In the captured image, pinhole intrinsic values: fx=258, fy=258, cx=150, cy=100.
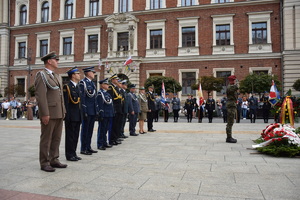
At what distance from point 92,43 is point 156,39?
7680 millimetres

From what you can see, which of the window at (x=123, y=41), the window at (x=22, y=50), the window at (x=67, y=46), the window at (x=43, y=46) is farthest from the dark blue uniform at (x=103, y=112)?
the window at (x=22, y=50)

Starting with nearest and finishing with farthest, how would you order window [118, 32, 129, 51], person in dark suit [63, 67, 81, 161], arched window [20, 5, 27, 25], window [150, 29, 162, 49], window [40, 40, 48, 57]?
person in dark suit [63, 67, 81, 161] → window [150, 29, 162, 49] → window [118, 32, 129, 51] → window [40, 40, 48, 57] → arched window [20, 5, 27, 25]

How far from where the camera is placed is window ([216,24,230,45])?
25230 millimetres

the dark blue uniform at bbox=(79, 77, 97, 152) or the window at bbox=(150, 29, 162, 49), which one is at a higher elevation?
the window at bbox=(150, 29, 162, 49)

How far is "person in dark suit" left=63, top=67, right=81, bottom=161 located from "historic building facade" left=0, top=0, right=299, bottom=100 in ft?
69.8

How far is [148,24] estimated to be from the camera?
27.4 meters

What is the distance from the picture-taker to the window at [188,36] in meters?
26.2

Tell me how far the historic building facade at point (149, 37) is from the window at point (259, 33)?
0.09 m

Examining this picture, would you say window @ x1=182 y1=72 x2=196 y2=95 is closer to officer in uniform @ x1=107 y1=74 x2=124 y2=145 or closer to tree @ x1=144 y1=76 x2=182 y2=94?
tree @ x1=144 y1=76 x2=182 y2=94

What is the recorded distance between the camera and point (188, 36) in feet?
86.5

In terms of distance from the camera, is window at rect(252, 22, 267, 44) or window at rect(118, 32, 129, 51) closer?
window at rect(252, 22, 267, 44)

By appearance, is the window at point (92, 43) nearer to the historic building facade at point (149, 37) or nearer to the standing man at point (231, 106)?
the historic building facade at point (149, 37)

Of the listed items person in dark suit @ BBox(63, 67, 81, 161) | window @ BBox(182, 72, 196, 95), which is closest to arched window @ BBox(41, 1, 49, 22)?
window @ BBox(182, 72, 196, 95)

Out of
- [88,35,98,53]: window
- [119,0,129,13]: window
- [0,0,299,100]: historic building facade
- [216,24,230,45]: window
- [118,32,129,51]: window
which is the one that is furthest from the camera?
[88,35,98,53]: window
